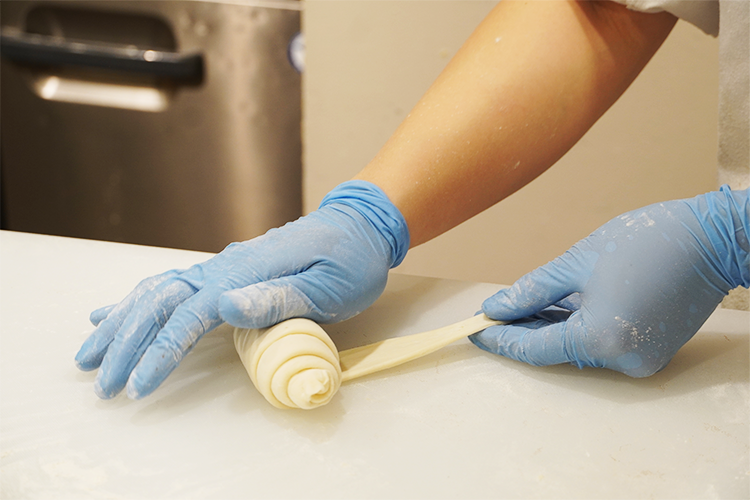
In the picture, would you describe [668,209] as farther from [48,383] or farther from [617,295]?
[48,383]

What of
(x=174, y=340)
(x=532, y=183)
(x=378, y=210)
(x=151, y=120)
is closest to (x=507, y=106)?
(x=378, y=210)

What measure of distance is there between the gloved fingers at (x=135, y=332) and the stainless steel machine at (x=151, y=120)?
1.72 metres

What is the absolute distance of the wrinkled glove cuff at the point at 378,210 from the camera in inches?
37.0

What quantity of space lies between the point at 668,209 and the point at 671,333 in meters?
0.18

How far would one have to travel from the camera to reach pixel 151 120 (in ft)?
7.93

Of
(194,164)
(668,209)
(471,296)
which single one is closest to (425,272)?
(194,164)

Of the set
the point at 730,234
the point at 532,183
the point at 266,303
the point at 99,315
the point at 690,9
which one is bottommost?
the point at 532,183

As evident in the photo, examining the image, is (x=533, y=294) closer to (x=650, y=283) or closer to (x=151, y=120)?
(x=650, y=283)

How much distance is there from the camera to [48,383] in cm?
77

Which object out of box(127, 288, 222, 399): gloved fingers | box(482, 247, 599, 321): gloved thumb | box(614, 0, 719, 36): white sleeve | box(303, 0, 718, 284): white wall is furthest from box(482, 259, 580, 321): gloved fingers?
box(303, 0, 718, 284): white wall

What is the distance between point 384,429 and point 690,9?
3.15 ft

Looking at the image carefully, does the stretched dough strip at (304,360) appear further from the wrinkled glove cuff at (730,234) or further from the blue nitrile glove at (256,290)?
the wrinkled glove cuff at (730,234)

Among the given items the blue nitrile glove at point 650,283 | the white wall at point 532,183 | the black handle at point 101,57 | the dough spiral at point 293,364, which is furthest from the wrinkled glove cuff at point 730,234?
the black handle at point 101,57

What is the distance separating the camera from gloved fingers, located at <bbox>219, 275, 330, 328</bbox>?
713 millimetres
